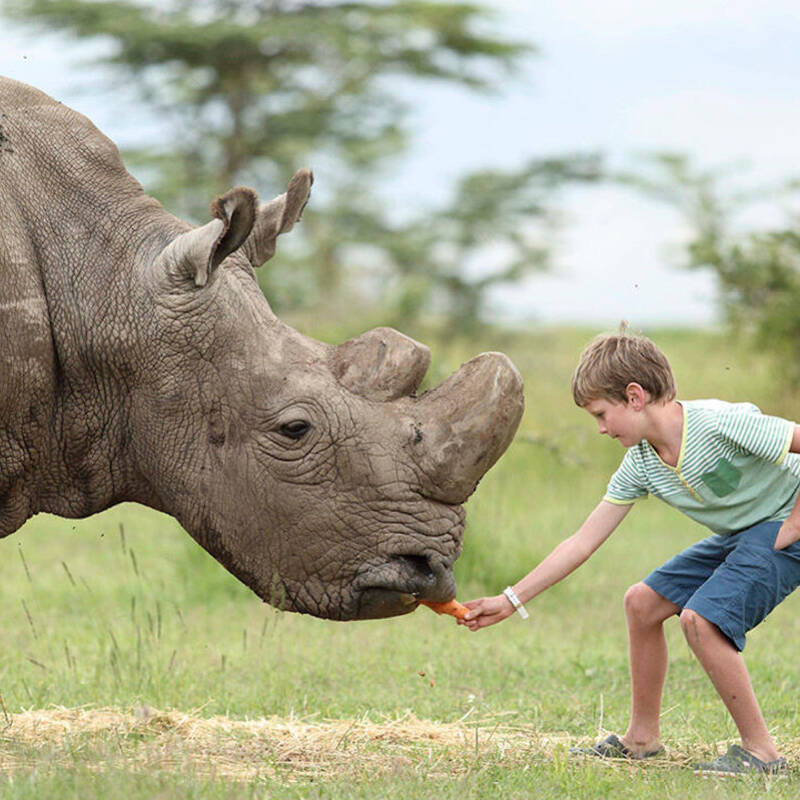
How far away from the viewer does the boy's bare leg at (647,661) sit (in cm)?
555

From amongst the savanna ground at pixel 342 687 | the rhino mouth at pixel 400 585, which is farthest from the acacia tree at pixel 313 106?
the rhino mouth at pixel 400 585

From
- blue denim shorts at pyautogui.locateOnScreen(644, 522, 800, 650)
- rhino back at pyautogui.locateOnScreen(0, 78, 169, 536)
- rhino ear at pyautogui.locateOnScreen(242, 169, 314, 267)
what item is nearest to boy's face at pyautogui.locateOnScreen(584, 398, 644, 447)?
blue denim shorts at pyautogui.locateOnScreen(644, 522, 800, 650)

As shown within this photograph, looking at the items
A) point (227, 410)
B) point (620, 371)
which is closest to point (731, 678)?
point (620, 371)

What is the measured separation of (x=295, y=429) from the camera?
4.82m

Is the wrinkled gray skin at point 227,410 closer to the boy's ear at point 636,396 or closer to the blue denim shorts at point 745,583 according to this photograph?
the boy's ear at point 636,396

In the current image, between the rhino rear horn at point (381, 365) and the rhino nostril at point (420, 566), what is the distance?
527mm

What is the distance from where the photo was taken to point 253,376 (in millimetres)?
4852

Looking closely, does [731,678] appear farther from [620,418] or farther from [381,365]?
[381,365]

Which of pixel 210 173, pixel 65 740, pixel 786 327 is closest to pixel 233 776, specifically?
pixel 65 740

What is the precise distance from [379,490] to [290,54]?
2467cm

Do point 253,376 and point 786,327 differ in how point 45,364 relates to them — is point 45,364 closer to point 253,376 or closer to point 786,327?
point 253,376

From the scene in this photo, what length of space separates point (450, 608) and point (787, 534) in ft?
4.07

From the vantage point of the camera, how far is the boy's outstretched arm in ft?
17.4

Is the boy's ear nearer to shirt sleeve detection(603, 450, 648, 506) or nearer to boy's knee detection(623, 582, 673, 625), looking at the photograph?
shirt sleeve detection(603, 450, 648, 506)
